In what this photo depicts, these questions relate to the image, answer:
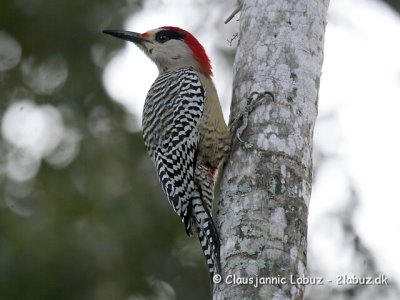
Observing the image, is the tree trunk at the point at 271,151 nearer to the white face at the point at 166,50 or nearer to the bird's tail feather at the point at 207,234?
the bird's tail feather at the point at 207,234

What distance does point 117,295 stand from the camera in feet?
23.0

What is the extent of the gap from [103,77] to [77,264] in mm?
1783

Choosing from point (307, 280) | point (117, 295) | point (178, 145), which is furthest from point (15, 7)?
point (307, 280)

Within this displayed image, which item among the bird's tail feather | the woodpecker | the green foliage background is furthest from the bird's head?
the green foliage background

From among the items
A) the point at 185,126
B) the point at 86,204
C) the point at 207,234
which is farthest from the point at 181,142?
the point at 86,204

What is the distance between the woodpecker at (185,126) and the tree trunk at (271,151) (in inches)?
12.3

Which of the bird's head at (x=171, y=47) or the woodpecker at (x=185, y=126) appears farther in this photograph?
the bird's head at (x=171, y=47)

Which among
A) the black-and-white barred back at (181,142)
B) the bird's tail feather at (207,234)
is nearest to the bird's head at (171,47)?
the black-and-white barred back at (181,142)

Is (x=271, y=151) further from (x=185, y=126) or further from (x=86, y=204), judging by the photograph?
(x=86, y=204)

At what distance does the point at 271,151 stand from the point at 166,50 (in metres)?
1.87

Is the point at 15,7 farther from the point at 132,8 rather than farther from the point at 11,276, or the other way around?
the point at 11,276

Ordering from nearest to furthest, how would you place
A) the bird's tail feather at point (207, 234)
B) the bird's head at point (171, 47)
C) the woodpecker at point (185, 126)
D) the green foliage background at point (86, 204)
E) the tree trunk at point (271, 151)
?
the tree trunk at point (271, 151) < the bird's tail feather at point (207, 234) < the woodpecker at point (185, 126) < the bird's head at point (171, 47) < the green foliage background at point (86, 204)

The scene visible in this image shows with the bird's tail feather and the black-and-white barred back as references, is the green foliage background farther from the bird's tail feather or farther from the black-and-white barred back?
the bird's tail feather

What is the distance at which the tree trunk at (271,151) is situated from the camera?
3473 millimetres
